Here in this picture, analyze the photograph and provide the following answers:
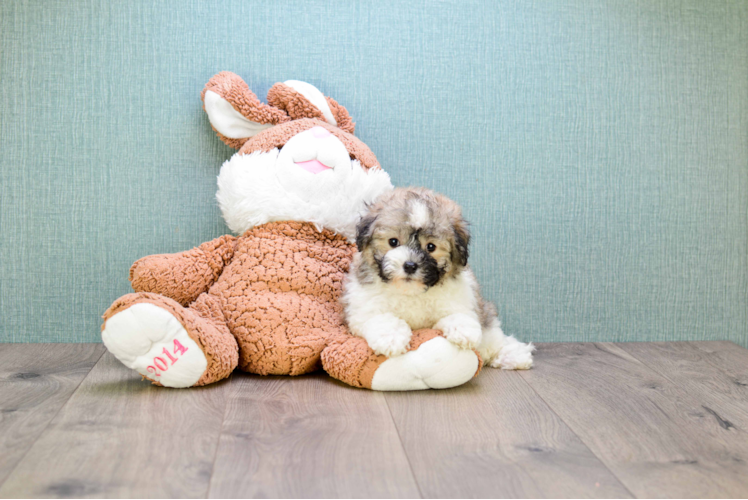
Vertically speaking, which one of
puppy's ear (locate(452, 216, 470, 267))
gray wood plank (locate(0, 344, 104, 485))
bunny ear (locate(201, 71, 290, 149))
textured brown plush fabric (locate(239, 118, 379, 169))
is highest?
bunny ear (locate(201, 71, 290, 149))

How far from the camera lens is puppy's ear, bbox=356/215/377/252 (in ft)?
5.38

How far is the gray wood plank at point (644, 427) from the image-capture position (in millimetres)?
1190

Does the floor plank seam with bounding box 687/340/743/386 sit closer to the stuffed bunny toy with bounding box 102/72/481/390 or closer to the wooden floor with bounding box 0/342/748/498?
the wooden floor with bounding box 0/342/748/498

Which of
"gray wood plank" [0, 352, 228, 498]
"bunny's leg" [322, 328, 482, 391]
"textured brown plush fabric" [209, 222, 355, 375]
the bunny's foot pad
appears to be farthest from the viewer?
"textured brown plush fabric" [209, 222, 355, 375]

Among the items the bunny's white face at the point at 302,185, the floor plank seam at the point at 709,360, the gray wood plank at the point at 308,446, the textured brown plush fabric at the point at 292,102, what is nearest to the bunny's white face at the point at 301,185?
the bunny's white face at the point at 302,185

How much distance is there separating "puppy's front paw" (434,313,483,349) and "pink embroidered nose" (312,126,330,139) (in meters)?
0.67

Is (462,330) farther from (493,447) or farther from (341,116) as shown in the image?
(341,116)

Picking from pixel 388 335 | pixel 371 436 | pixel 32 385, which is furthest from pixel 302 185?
pixel 32 385

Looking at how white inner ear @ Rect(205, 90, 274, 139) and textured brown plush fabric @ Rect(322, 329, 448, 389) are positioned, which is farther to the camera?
white inner ear @ Rect(205, 90, 274, 139)

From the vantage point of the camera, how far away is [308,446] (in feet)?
4.24

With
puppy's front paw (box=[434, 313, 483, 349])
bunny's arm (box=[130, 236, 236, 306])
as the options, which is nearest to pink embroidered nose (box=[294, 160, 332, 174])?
bunny's arm (box=[130, 236, 236, 306])

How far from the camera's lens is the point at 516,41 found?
2.17 m

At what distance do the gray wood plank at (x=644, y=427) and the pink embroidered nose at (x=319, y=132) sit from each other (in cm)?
96

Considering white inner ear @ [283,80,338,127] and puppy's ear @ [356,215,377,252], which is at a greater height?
white inner ear @ [283,80,338,127]
